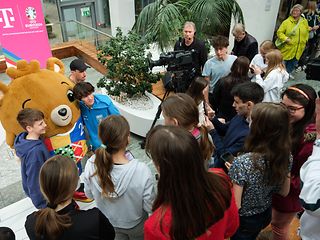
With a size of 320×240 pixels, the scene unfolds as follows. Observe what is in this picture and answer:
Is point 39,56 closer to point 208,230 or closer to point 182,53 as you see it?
point 182,53

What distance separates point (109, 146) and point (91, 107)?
1.06m

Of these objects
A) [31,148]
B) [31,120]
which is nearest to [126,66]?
[31,120]

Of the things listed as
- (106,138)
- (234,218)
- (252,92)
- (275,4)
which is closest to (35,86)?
(106,138)

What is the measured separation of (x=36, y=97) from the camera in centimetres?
235

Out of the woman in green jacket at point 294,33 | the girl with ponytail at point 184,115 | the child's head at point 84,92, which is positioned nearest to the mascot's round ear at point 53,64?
the child's head at point 84,92

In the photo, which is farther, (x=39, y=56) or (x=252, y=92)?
(x=39, y=56)

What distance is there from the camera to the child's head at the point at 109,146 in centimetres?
154

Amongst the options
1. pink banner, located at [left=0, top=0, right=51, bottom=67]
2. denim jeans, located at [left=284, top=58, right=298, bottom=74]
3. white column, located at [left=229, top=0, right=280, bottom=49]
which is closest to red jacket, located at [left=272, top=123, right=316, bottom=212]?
denim jeans, located at [left=284, top=58, right=298, bottom=74]

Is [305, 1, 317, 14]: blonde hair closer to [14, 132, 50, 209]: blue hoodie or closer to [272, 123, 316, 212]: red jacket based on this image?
[272, 123, 316, 212]: red jacket

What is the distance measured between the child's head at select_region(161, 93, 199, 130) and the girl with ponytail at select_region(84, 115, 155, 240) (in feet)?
1.04

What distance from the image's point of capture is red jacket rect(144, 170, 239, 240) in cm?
111

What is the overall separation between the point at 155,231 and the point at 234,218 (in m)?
0.39

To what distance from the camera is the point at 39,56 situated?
15.5ft

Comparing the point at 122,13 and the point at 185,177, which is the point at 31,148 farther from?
the point at 122,13
